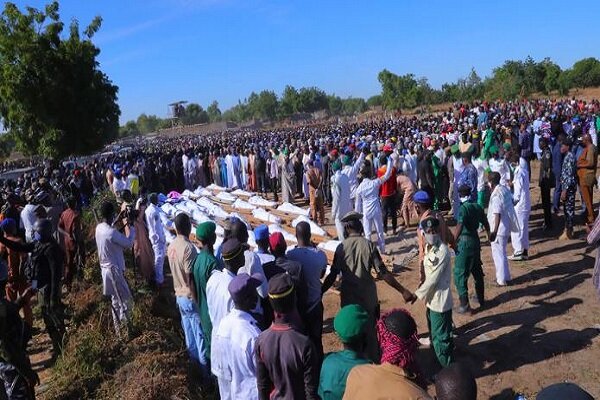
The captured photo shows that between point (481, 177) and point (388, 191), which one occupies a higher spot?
point (481, 177)

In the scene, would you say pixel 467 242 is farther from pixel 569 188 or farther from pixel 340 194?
pixel 569 188

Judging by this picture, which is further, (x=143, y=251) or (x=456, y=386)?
(x=143, y=251)

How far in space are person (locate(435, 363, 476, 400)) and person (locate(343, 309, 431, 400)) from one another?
24cm

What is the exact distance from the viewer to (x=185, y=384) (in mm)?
4754

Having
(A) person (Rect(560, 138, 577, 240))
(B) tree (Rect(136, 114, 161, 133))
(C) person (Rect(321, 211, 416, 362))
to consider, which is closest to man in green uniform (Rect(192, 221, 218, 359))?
(C) person (Rect(321, 211, 416, 362))

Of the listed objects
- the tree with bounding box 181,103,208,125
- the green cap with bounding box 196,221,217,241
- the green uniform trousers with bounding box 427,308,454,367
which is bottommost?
the green uniform trousers with bounding box 427,308,454,367

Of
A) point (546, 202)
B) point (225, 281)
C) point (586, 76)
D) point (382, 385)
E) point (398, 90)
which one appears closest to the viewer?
point (382, 385)

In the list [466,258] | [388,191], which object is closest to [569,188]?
[388,191]

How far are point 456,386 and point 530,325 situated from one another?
459cm

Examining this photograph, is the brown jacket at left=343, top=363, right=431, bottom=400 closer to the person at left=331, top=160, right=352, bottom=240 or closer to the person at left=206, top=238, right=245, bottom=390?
the person at left=206, top=238, right=245, bottom=390

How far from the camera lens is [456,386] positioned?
210 cm

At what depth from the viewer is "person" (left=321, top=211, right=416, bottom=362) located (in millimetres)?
4727

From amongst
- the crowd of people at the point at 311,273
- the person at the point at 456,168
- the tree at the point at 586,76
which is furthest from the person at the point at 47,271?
the tree at the point at 586,76

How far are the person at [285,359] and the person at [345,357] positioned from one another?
7.7 inches
